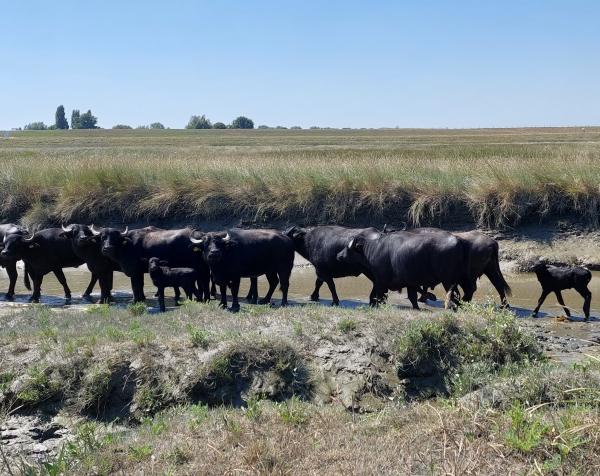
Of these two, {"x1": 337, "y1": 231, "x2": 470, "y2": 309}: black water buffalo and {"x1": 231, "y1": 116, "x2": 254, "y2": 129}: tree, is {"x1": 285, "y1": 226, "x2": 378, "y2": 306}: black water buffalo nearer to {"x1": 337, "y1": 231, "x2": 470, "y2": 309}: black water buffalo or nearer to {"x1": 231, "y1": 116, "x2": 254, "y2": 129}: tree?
{"x1": 337, "y1": 231, "x2": 470, "y2": 309}: black water buffalo

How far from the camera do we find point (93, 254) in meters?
15.9

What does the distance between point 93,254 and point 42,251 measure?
1317 mm

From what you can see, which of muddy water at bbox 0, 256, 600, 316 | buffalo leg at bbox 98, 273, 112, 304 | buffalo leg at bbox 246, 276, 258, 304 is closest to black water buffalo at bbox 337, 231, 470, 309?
muddy water at bbox 0, 256, 600, 316

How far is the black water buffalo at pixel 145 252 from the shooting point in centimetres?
1534

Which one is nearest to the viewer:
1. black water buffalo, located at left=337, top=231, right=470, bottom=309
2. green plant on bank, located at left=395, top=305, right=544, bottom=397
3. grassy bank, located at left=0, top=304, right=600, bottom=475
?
grassy bank, located at left=0, top=304, right=600, bottom=475

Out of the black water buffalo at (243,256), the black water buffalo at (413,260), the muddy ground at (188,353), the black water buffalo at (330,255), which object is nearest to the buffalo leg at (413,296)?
the black water buffalo at (413,260)

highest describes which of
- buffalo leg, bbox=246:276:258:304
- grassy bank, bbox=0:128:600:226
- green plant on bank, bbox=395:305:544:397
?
grassy bank, bbox=0:128:600:226

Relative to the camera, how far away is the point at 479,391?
7.48 m

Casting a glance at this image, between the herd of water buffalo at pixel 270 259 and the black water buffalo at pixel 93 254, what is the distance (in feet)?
0.07

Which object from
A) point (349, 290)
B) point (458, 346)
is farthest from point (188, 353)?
point (349, 290)

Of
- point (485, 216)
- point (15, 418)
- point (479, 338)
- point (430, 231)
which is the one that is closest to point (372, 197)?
point (485, 216)

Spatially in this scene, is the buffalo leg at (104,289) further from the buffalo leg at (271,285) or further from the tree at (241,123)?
the tree at (241,123)

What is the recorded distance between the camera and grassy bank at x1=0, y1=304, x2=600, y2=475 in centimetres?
625

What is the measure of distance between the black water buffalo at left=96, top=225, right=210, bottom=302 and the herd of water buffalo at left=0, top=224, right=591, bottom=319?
0.07ft
